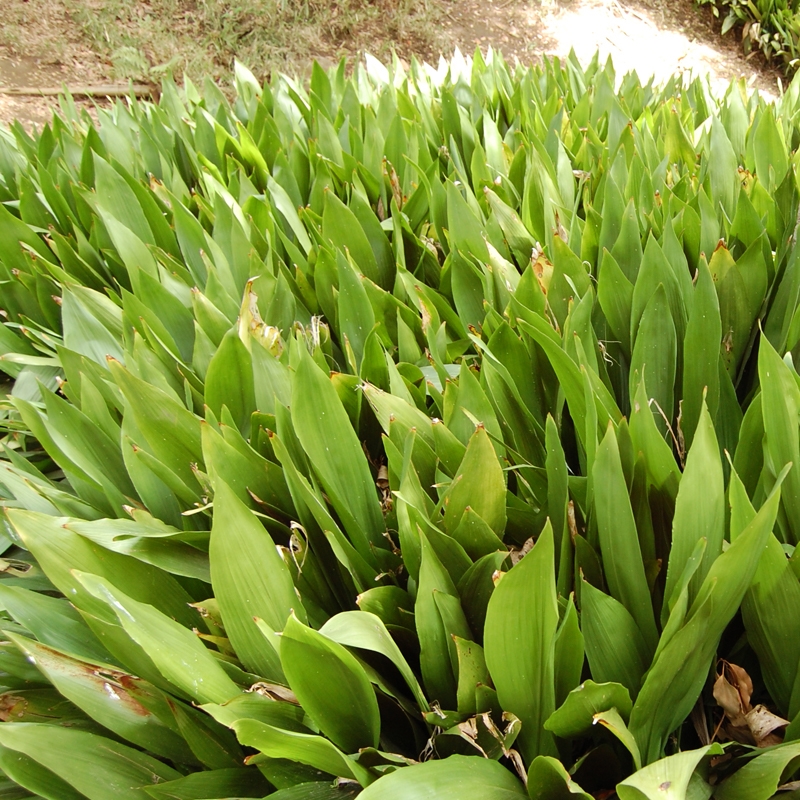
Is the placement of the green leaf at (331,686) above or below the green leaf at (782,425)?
below

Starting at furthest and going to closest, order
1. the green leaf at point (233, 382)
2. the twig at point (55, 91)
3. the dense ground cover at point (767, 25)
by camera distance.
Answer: the dense ground cover at point (767, 25) → the twig at point (55, 91) → the green leaf at point (233, 382)

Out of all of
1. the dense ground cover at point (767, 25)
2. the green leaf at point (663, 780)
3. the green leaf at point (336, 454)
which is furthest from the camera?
the dense ground cover at point (767, 25)

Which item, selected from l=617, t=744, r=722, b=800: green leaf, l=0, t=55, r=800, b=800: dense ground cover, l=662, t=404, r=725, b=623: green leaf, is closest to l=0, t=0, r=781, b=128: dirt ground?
l=0, t=55, r=800, b=800: dense ground cover

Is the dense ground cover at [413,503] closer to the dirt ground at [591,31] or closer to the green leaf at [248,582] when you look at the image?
the green leaf at [248,582]

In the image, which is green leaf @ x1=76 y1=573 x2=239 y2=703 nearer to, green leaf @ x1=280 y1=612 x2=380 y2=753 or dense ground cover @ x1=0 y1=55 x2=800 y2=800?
dense ground cover @ x1=0 y1=55 x2=800 y2=800

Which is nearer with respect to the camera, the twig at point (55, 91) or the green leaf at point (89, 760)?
the green leaf at point (89, 760)

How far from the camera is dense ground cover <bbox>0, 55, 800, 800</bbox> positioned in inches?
31.1

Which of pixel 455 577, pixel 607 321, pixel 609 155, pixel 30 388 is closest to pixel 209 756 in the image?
pixel 455 577

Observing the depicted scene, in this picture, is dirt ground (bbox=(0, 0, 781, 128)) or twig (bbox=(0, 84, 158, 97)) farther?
dirt ground (bbox=(0, 0, 781, 128))

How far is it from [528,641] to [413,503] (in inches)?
10.2

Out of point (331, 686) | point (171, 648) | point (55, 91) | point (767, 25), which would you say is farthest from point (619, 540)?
point (767, 25)

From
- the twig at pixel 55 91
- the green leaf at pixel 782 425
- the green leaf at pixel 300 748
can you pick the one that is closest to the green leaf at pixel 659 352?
the green leaf at pixel 782 425

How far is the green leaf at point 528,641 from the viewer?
0.72 m

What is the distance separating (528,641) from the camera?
0.77 m
